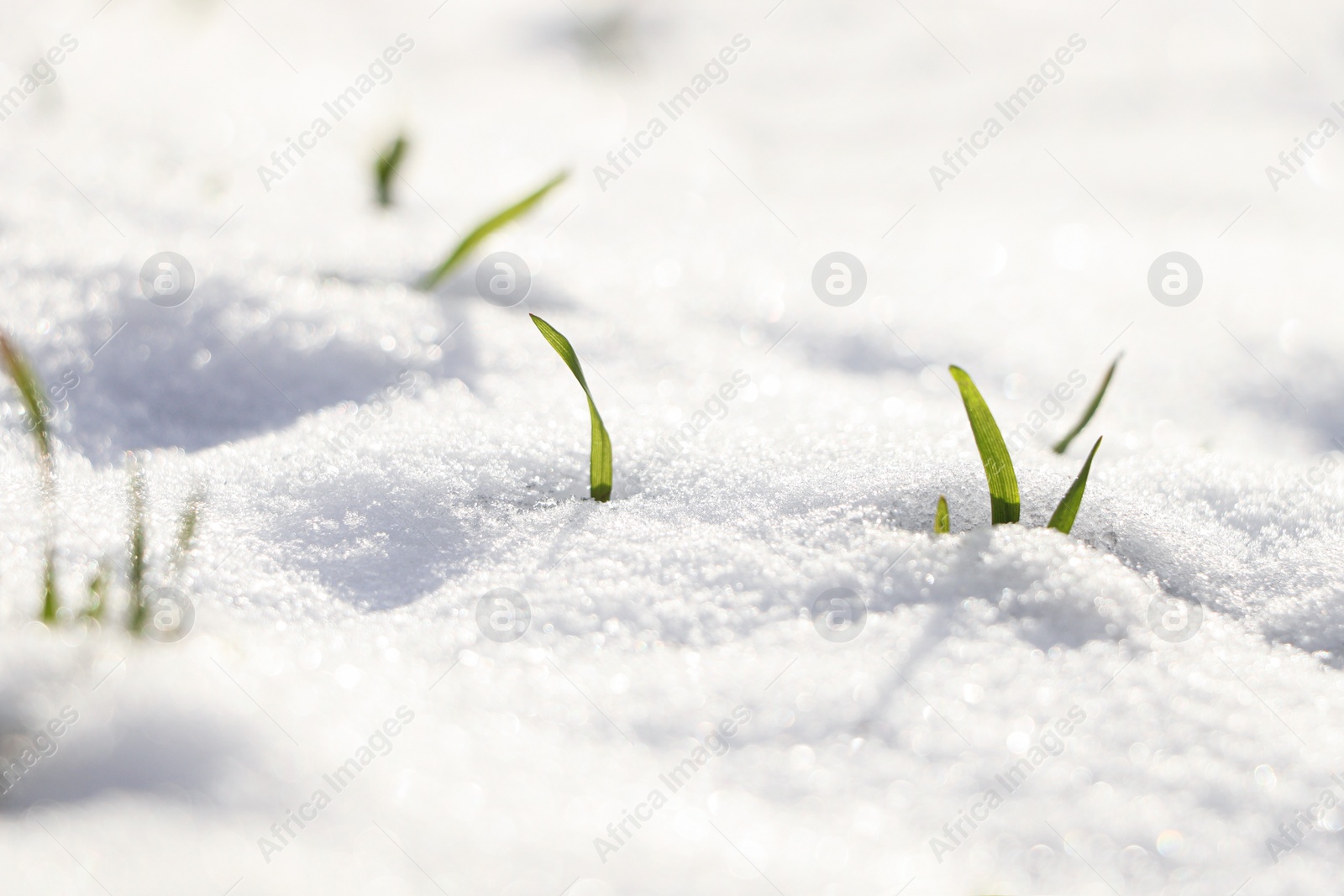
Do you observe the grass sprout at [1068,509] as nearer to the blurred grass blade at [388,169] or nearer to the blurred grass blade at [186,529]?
the blurred grass blade at [186,529]

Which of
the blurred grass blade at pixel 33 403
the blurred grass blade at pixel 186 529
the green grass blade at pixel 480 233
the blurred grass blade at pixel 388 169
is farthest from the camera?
the blurred grass blade at pixel 388 169

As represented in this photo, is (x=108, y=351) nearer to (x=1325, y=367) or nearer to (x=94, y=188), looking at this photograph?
(x=94, y=188)

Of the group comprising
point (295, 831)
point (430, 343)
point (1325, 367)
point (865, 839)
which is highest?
point (1325, 367)

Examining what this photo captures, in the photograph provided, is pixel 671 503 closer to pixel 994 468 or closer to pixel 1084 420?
pixel 994 468

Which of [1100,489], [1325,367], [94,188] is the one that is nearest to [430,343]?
[94,188]

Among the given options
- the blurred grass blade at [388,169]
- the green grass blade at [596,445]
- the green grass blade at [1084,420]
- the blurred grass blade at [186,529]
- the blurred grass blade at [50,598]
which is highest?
the green grass blade at [1084,420]

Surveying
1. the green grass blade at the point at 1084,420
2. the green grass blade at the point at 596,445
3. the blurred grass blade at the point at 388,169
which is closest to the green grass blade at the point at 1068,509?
the green grass blade at the point at 1084,420

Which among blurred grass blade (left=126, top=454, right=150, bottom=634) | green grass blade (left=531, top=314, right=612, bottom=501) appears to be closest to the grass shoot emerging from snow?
green grass blade (left=531, top=314, right=612, bottom=501)
